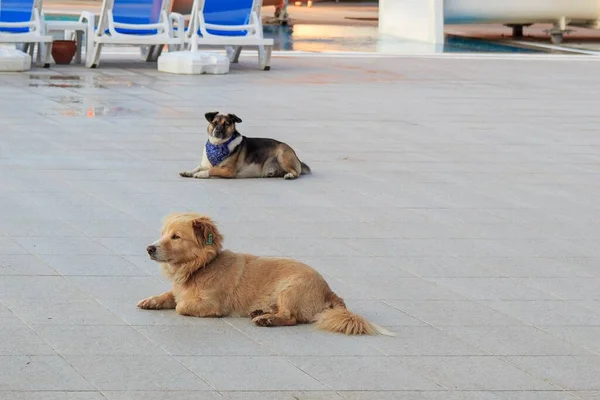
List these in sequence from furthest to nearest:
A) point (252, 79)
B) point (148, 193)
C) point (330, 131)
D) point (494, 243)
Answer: point (252, 79) < point (330, 131) < point (148, 193) < point (494, 243)

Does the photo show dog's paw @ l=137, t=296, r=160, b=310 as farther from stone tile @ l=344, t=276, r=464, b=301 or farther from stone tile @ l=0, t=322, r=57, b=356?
stone tile @ l=344, t=276, r=464, b=301

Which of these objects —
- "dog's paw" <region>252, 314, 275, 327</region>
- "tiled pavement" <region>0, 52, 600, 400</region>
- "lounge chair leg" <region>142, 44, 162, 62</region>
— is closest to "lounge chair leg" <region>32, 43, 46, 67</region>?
"lounge chair leg" <region>142, 44, 162, 62</region>

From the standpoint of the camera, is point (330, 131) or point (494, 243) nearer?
point (494, 243)

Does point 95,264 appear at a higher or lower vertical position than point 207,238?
lower

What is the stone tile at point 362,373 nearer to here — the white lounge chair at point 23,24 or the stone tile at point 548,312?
the stone tile at point 548,312

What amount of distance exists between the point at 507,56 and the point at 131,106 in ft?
33.2

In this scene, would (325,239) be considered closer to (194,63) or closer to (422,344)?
(422,344)

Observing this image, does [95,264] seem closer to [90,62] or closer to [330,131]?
[330,131]

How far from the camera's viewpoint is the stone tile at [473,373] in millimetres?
4770

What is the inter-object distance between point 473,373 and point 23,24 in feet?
41.3

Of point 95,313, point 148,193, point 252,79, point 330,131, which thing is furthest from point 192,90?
point 95,313

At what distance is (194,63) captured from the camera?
16.6 metres

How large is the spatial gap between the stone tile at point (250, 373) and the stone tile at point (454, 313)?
3.25 ft

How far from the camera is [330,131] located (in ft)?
39.2
